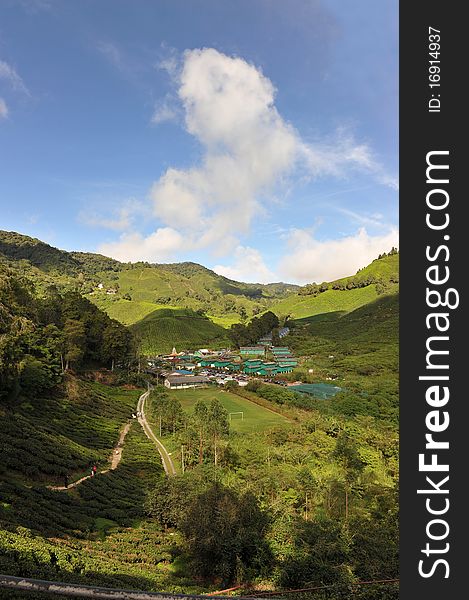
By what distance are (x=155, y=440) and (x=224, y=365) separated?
51380 mm

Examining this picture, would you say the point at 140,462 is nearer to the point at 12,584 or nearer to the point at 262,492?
the point at 262,492

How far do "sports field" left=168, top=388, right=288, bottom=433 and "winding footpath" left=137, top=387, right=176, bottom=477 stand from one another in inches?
228

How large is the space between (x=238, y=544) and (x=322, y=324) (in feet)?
424

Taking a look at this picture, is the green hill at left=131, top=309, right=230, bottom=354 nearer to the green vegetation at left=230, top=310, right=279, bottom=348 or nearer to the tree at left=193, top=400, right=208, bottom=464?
the green vegetation at left=230, top=310, right=279, bottom=348

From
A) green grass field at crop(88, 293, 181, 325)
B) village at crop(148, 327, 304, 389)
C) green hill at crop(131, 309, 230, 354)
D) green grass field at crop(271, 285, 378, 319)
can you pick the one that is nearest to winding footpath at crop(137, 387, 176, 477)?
village at crop(148, 327, 304, 389)

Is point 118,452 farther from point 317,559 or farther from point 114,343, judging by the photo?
point 114,343

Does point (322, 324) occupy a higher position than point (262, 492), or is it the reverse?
point (322, 324)

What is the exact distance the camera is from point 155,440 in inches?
1478

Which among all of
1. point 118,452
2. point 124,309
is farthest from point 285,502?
point 124,309

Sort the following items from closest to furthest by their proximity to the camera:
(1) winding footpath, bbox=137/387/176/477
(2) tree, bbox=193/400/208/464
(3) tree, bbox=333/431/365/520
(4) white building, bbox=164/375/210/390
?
(3) tree, bbox=333/431/365/520
(1) winding footpath, bbox=137/387/176/477
(2) tree, bbox=193/400/208/464
(4) white building, bbox=164/375/210/390

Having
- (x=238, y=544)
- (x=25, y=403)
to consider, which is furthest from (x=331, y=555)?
(x=25, y=403)

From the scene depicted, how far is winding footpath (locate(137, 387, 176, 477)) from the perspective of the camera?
29.9 m

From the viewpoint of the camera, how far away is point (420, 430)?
4719 mm

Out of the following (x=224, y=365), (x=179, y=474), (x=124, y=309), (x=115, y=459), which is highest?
(x=124, y=309)
